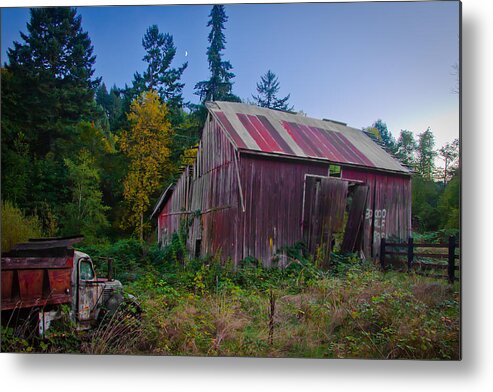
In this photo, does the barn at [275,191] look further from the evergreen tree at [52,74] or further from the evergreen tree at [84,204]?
Answer: the evergreen tree at [52,74]

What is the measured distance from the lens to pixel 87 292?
4.50 metres

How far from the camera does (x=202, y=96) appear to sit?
4.76 metres

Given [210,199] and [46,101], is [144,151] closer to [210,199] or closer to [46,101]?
[210,199]

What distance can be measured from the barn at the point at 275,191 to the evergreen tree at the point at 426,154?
0.20 metres

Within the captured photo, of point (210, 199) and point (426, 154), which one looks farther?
point (210, 199)

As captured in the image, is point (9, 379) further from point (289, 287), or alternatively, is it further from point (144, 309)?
point (289, 287)

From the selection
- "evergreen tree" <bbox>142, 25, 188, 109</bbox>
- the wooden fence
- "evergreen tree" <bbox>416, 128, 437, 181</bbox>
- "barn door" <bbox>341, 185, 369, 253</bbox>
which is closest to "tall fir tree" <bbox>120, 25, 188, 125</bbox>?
"evergreen tree" <bbox>142, 25, 188, 109</bbox>

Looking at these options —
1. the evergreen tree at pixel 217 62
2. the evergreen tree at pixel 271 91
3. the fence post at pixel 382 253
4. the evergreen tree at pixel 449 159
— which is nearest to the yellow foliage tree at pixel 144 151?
the evergreen tree at pixel 217 62

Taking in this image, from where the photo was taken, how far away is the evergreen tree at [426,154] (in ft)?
14.8

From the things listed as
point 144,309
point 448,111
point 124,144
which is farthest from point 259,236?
point 448,111

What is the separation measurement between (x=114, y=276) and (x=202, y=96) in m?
2.05

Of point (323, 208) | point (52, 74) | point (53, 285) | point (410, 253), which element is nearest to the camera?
point (53, 285)

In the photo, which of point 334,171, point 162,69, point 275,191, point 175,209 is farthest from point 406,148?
point 162,69

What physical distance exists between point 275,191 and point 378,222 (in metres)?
1.15
